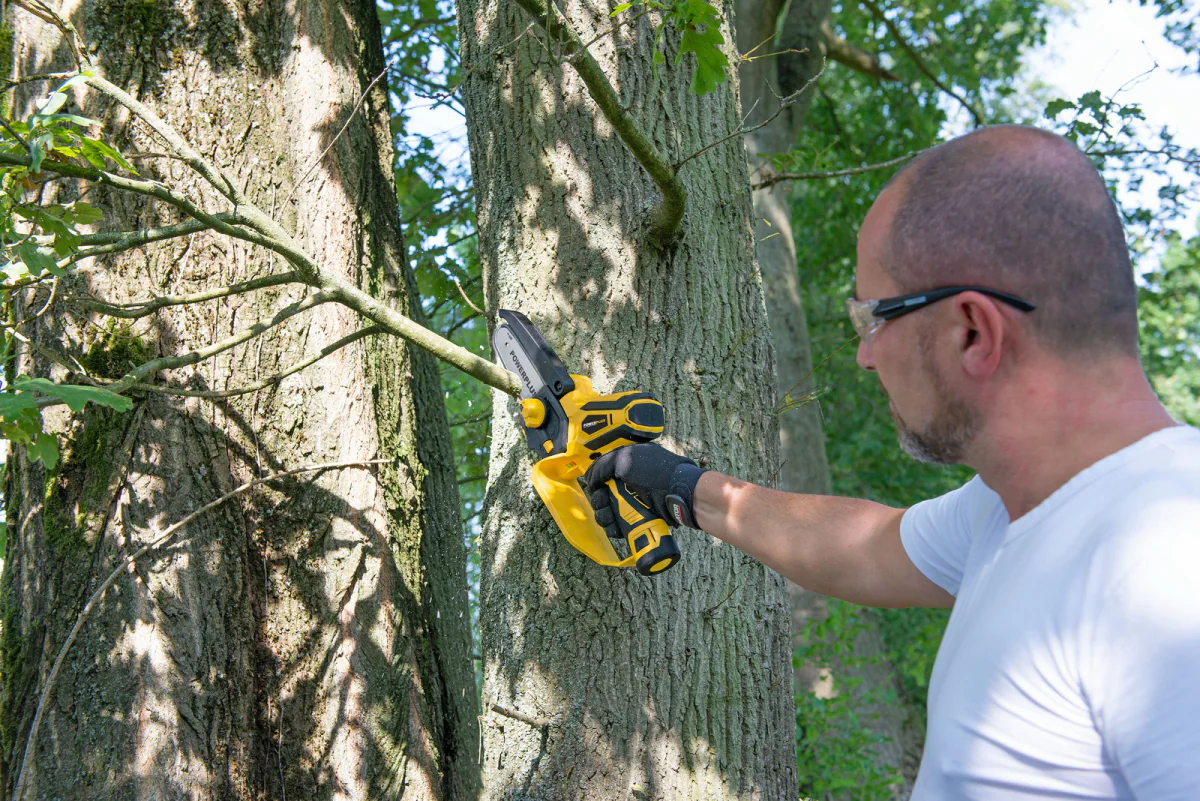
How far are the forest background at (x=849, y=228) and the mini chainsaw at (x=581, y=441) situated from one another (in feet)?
1.56

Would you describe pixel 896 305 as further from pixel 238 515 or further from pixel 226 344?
pixel 238 515

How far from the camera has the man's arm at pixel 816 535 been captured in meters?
1.83

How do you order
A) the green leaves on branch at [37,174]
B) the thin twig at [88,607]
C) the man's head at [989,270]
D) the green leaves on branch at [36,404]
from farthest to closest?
the thin twig at [88,607]
the green leaves on branch at [37,174]
the green leaves on branch at [36,404]
the man's head at [989,270]

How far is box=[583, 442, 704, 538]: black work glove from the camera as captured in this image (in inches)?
76.7

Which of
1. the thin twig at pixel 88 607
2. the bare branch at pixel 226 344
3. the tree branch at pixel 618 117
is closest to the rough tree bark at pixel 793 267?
the tree branch at pixel 618 117

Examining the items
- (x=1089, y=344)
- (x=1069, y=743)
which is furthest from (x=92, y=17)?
(x=1069, y=743)

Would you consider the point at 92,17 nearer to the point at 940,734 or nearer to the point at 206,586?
the point at 206,586

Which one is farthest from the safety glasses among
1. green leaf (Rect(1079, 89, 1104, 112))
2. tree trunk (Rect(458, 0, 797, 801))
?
green leaf (Rect(1079, 89, 1104, 112))

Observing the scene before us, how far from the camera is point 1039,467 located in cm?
130

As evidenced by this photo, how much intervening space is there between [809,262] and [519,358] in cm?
999

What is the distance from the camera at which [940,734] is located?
1.27 meters

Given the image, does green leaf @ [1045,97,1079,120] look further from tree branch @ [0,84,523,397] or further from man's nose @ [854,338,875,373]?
tree branch @ [0,84,523,397]

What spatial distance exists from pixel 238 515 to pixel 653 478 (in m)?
1.34

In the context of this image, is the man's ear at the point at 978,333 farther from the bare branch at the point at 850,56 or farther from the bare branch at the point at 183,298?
the bare branch at the point at 850,56
